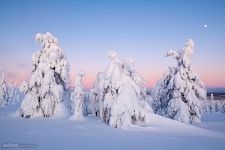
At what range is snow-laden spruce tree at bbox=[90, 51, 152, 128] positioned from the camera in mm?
24750

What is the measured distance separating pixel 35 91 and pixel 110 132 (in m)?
14.4

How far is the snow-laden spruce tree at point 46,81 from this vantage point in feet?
106

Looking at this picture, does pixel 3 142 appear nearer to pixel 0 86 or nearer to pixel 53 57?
pixel 53 57

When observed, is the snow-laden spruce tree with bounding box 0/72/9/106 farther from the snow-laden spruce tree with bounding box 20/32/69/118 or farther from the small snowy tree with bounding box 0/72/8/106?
the snow-laden spruce tree with bounding box 20/32/69/118

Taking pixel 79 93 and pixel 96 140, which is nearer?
pixel 96 140

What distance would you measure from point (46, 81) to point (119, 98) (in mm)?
11183

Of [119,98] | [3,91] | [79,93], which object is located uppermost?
[3,91]

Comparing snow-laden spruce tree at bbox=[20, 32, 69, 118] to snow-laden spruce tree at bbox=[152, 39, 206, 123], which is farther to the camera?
snow-laden spruce tree at bbox=[152, 39, 206, 123]

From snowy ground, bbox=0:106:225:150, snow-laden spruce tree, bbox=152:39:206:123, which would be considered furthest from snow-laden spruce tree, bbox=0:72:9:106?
snowy ground, bbox=0:106:225:150

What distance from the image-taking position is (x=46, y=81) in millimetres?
32625

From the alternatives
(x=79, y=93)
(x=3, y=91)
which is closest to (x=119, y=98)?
(x=79, y=93)

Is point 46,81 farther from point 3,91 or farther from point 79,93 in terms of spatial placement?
point 3,91

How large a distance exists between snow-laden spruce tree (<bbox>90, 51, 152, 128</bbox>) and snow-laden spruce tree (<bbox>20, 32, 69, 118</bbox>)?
721cm

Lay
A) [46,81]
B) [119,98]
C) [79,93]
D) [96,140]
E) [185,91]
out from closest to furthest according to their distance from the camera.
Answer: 1. [96,140]
2. [119,98]
3. [79,93]
4. [46,81]
5. [185,91]
